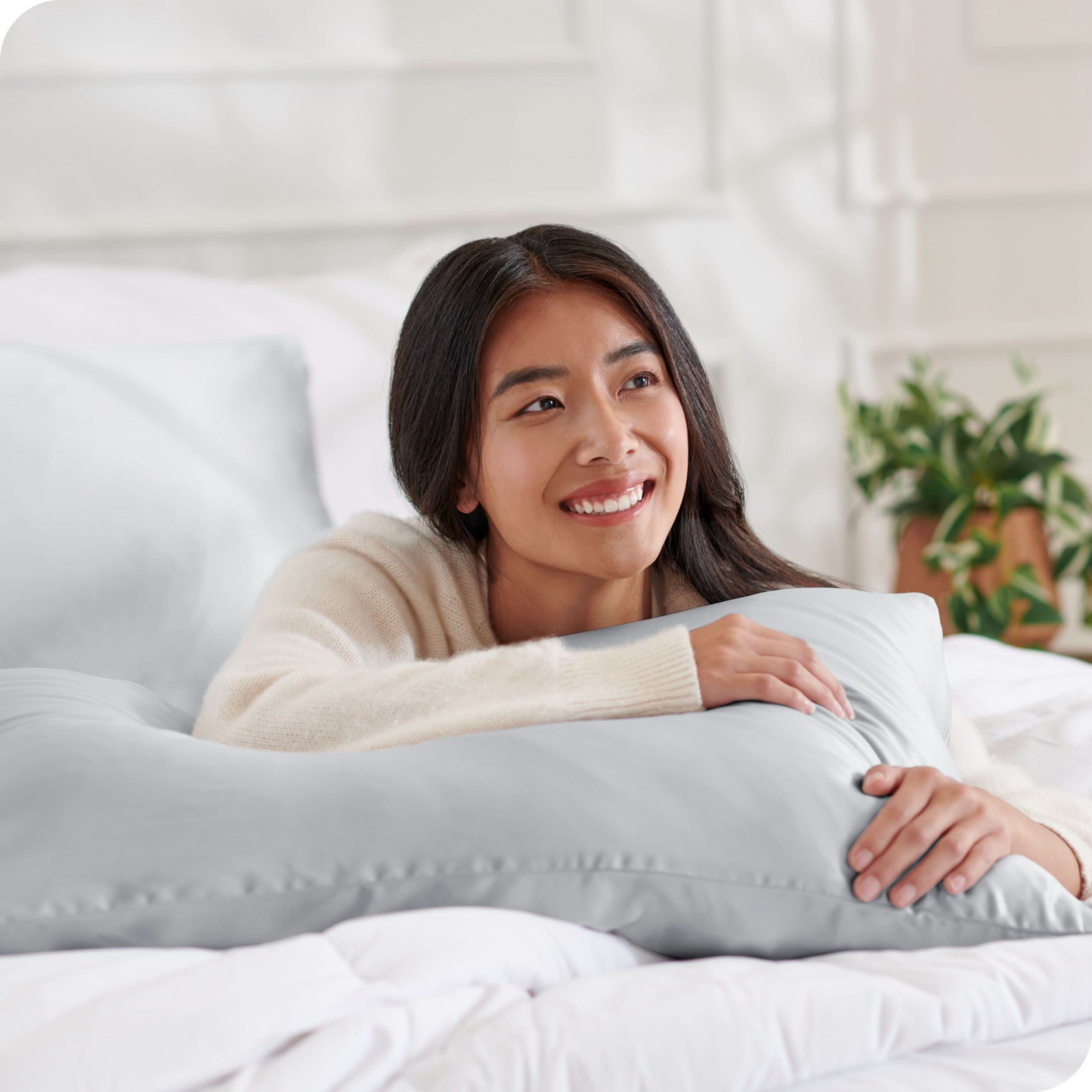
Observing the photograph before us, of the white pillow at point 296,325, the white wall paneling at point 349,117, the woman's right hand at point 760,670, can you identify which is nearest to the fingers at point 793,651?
the woman's right hand at point 760,670

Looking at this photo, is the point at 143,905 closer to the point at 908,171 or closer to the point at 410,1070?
the point at 410,1070

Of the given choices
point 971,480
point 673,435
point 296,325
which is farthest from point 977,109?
point 673,435

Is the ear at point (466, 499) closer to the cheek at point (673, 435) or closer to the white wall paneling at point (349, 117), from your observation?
the cheek at point (673, 435)

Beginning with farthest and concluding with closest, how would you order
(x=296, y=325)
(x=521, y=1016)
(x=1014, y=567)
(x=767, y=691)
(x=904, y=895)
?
(x=1014, y=567), (x=296, y=325), (x=767, y=691), (x=904, y=895), (x=521, y=1016)

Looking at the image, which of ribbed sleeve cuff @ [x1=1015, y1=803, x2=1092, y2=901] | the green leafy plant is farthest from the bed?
the green leafy plant

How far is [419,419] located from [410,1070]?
68 centimetres

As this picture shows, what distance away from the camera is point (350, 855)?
689mm

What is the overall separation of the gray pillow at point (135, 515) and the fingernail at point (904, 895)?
32.8 inches

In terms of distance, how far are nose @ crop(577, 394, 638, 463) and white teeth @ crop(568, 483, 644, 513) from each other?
0.12ft

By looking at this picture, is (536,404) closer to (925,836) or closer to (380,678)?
(380,678)

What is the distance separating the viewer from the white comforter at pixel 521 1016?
22.5 inches

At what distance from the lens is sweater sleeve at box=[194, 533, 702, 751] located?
33.8 inches

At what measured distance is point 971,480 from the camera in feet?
7.46

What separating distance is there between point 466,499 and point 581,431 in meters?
0.19
